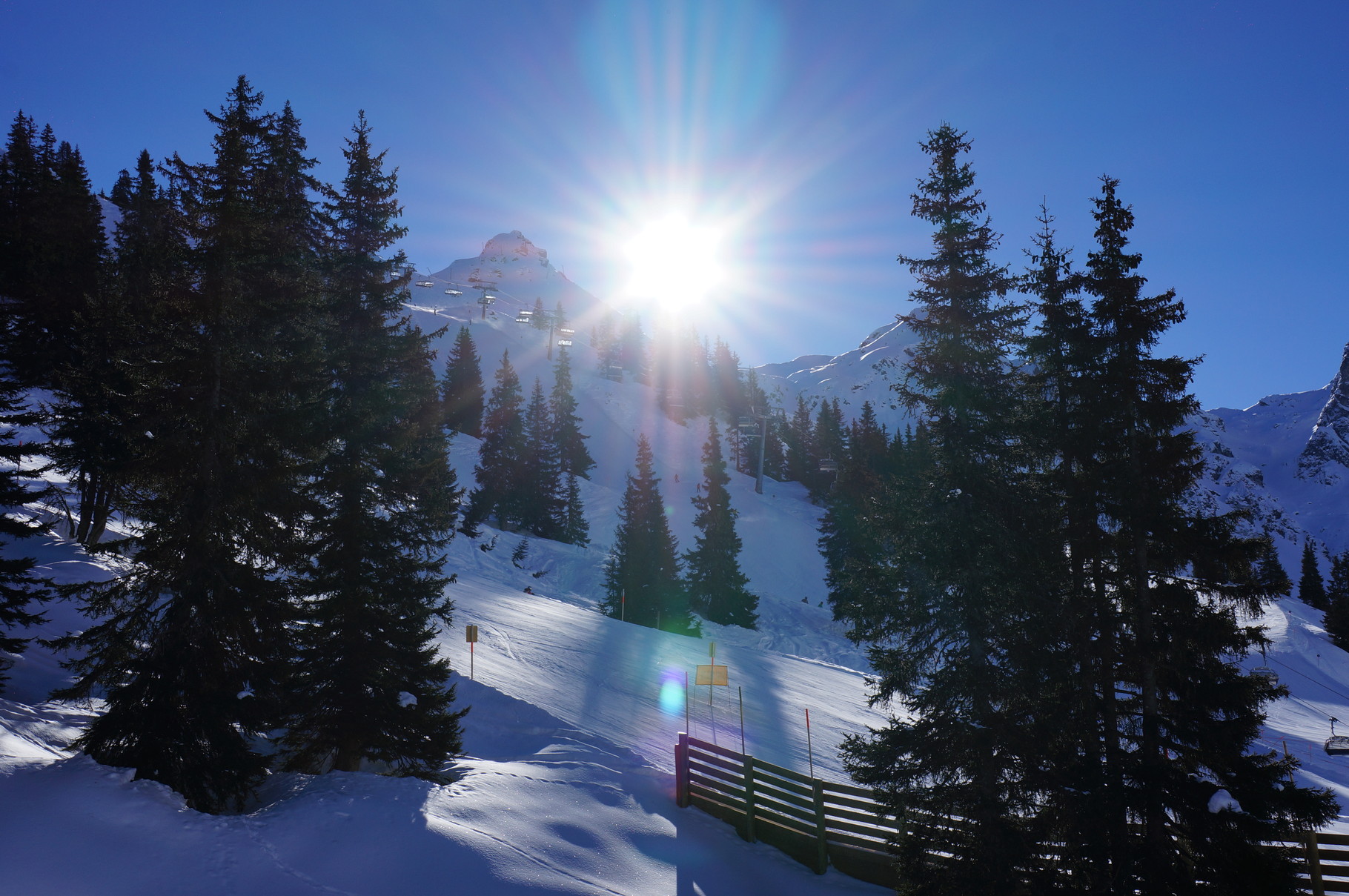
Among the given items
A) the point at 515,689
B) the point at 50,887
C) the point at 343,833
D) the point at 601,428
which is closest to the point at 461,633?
the point at 515,689

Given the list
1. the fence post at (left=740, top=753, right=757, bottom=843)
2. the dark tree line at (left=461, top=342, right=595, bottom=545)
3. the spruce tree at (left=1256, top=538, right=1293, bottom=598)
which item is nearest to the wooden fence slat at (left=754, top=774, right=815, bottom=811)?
the fence post at (left=740, top=753, right=757, bottom=843)

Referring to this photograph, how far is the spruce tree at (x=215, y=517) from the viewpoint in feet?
33.8

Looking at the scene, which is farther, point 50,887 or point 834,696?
point 834,696

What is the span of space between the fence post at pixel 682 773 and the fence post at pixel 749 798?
1.34 metres

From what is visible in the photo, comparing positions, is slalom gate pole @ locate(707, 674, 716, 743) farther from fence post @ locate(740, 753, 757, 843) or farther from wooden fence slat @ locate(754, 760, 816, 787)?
wooden fence slat @ locate(754, 760, 816, 787)

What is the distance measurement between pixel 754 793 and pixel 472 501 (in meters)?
40.6

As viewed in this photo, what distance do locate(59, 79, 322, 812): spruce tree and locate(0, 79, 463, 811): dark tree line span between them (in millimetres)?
34

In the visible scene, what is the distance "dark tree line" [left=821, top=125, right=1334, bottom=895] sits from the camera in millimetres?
10727

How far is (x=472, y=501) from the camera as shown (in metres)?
49.4

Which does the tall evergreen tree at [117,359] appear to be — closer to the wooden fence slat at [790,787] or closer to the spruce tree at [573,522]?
the wooden fence slat at [790,787]

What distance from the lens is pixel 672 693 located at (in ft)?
71.1

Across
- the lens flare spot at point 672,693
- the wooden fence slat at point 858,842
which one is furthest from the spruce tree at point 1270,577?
the lens flare spot at point 672,693

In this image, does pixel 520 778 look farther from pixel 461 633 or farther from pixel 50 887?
pixel 461 633

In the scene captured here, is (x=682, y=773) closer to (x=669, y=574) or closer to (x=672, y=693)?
(x=672, y=693)
